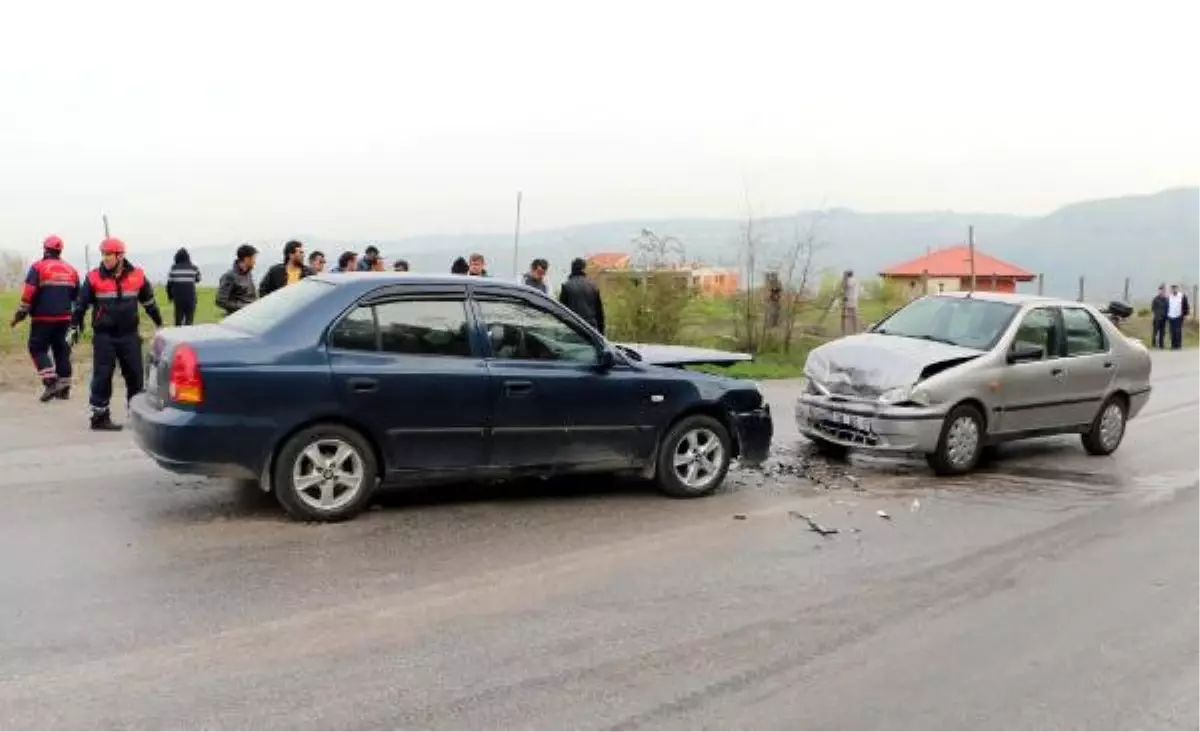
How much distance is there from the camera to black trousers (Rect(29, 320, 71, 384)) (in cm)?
1196

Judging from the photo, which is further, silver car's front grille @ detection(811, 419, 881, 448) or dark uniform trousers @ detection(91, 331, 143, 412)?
dark uniform trousers @ detection(91, 331, 143, 412)

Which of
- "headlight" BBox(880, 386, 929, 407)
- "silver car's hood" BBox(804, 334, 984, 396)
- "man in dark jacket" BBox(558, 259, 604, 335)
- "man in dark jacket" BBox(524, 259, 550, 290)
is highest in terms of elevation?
"man in dark jacket" BBox(524, 259, 550, 290)

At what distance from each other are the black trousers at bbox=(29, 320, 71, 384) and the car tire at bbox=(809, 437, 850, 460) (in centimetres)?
816

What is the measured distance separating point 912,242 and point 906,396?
65.7 metres

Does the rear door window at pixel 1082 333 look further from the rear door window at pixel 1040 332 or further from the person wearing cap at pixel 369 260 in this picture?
the person wearing cap at pixel 369 260

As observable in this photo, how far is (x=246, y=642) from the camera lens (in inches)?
187

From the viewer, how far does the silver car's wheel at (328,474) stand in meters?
6.74

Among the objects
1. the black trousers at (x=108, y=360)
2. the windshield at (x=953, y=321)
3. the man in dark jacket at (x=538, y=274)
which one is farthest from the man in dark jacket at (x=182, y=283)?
the windshield at (x=953, y=321)

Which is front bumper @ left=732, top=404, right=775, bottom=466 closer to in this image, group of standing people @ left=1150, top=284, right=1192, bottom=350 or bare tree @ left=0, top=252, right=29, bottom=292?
group of standing people @ left=1150, top=284, right=1192, bottom=350

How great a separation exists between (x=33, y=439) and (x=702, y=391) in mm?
5976

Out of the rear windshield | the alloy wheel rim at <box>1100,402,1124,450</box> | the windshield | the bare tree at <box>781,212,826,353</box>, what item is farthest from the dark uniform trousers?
the bare tree at <box>781,212,826,353</box>

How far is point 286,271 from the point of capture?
42.0ft

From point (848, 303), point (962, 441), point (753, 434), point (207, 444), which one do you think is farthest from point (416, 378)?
point (848, 303)

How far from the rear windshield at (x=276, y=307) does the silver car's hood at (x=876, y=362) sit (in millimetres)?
4860
